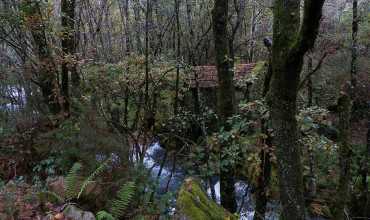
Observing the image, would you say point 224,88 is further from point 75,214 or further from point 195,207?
point 75,214

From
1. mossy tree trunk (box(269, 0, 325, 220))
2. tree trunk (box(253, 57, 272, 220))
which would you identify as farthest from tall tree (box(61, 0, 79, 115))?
mossy tree trunk (box(269, 0, 325, 220))

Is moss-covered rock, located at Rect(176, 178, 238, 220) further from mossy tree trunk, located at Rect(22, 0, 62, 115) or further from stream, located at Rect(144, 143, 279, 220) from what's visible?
mossy tree trunk, located at Rect(22, 0, 62, 115)

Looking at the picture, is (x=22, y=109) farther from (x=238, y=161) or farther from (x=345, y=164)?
(x=345, y=164)

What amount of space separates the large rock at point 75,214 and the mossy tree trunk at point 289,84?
236 centimetres

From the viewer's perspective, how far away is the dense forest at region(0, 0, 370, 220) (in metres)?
3.70

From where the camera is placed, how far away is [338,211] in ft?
18.0

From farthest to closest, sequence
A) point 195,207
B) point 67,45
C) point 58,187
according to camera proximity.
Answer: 1. point 67,45
2. point 58,187
3. point 195,207

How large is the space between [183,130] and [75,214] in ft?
20.8

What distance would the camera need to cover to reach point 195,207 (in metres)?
4.43

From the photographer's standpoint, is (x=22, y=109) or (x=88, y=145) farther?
(x=22, y=109)

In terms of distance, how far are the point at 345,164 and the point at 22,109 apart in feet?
25.7

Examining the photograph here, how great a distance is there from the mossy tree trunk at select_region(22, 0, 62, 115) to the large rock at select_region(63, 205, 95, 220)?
13.0ft

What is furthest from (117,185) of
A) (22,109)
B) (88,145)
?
(22,109)

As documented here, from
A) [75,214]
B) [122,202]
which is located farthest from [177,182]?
[75,214]
